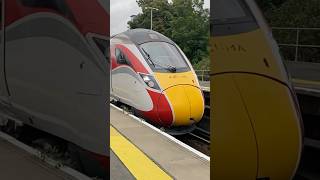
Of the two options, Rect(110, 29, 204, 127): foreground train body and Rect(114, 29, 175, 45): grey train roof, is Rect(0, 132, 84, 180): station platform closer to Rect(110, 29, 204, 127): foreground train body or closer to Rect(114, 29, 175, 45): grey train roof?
Rect(110, 29, 204, 127): foreground train body

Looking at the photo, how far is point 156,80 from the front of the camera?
12.4m

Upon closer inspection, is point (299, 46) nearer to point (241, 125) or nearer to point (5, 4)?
point (241, 125)

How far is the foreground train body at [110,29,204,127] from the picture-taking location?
1221 cm

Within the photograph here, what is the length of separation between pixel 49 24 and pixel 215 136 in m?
3.25

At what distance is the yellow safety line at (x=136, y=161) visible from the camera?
6712mm

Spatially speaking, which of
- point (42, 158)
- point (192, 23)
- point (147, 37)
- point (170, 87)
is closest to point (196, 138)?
point (170, 87)

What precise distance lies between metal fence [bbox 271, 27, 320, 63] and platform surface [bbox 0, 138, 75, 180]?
311 cm

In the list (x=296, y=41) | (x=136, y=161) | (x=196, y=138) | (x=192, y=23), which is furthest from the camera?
(x=196, y=138)

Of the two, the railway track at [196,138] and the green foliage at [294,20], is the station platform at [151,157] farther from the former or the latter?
the green foliage at [294,20]

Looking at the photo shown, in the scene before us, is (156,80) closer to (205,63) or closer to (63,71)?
(63,71)

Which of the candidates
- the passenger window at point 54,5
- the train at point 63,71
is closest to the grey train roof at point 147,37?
the train at point 63,71

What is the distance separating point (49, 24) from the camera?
21.5 feet

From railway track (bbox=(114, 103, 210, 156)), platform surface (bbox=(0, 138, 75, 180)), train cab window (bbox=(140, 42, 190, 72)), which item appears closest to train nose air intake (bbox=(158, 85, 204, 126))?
railway track (bbox=(114, 103, 210, 156))

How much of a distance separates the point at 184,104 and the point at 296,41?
8406 millimetres
